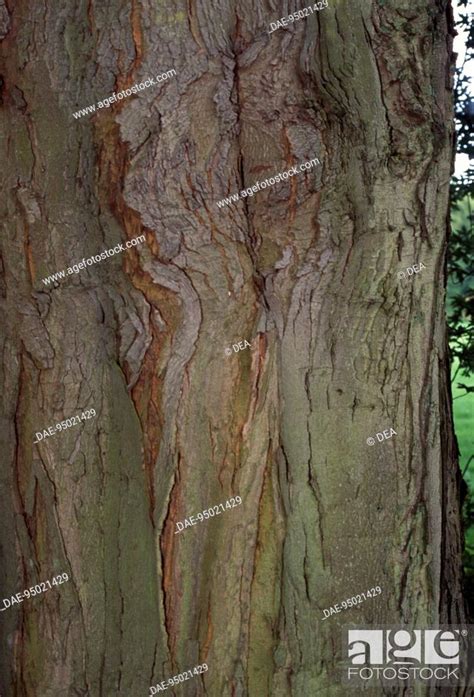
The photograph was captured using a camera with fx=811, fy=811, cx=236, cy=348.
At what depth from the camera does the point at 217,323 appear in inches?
78.7

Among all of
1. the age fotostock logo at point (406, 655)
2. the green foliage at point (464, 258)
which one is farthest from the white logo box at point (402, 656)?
the green foliage at point (464, 258)

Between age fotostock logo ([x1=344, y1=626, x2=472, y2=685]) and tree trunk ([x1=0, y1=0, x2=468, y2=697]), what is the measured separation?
55mm

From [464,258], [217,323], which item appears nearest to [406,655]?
[217,323]

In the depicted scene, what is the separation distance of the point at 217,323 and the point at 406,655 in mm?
1014

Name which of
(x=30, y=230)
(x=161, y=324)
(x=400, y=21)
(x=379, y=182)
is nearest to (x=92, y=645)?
(x=161, y=324)

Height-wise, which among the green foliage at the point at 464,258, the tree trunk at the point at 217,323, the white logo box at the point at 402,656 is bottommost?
the white logo box at the point at 402,656

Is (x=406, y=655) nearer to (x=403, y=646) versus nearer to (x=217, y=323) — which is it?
(x=403, y=646)

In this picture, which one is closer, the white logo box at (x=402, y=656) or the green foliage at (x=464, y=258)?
the white logo box at (x=402, y=656)

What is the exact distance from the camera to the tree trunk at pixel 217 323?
199 centimetres

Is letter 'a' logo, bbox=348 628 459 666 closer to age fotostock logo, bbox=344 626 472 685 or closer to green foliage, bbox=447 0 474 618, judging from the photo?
age fotostock logo, bbox=344 626 472 685

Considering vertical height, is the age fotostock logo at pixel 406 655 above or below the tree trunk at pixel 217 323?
below

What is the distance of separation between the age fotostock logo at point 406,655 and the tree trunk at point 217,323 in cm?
5

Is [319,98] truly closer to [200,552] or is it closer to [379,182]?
[379,182]

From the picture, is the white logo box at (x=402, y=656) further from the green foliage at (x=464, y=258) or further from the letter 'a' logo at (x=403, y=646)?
the green foliage at (x=464, y=258)
